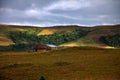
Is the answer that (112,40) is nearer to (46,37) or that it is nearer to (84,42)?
(84,42)

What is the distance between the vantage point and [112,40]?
149 meters

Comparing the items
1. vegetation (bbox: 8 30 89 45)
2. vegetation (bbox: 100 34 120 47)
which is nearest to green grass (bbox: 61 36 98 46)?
vegetation (bbox: 100 34 120 47)

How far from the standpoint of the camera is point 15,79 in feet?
140

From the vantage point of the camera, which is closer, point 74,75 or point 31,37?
point 74,75

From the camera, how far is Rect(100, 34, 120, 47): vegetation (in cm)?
14412

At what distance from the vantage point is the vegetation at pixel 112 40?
14412 centimetres

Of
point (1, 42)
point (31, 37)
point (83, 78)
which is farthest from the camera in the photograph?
point (31, 37)

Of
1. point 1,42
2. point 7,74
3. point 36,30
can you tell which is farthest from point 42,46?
point 36,30

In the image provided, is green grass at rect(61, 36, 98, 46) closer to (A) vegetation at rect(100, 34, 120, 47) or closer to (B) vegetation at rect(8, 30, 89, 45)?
(A) vegetation at rect(100, 34, 120, 47)

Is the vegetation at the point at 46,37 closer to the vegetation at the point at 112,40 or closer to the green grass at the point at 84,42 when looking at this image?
the green grass at the point at 84,42

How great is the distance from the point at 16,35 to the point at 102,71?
12928 centimetres

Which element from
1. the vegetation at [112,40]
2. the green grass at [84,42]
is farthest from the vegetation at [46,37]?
the vegetation at [112,40]

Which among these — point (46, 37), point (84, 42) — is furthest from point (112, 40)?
point (46, 37)

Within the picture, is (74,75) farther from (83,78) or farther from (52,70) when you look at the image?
(52,70)
